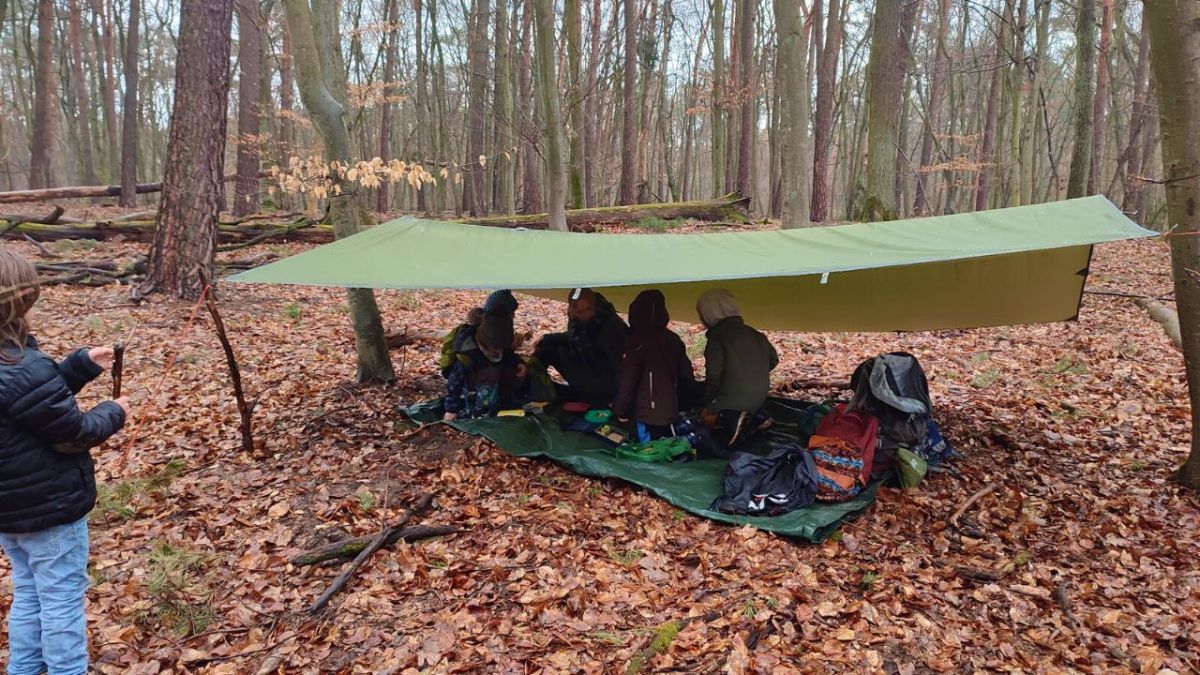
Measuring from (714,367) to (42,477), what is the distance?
3155 millimetres

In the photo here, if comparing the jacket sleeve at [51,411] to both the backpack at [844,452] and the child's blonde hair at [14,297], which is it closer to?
the child's blonde hair at [14,297]

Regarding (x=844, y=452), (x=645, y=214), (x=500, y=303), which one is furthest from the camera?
(x=645, y=214)

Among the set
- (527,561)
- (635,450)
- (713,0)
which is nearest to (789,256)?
(635,450)

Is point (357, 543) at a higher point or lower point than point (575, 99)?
lower

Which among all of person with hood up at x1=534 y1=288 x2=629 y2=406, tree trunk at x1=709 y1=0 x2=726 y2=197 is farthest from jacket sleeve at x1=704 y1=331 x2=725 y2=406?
tree trunk at x1=709 y1=0 x2=726 y2=197

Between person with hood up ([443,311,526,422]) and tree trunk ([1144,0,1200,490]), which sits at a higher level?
tree trunk ([1144,0,1200,490])

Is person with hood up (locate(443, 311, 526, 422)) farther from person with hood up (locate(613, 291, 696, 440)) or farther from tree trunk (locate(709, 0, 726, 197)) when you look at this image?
tree trunk (locate(709, 0, 726, 197))

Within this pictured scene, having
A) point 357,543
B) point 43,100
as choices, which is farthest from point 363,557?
point 43,100

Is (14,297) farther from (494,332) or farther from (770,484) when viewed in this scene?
(770,484)

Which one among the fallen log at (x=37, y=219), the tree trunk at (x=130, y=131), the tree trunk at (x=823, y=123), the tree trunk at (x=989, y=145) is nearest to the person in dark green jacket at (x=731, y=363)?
the fallen log at (x=37, y=219)

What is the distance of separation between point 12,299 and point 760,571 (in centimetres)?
284

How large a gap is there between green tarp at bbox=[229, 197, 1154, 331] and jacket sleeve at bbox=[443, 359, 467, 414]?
852mm

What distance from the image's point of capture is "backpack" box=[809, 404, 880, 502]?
3465 mm

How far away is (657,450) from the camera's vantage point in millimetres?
3988
